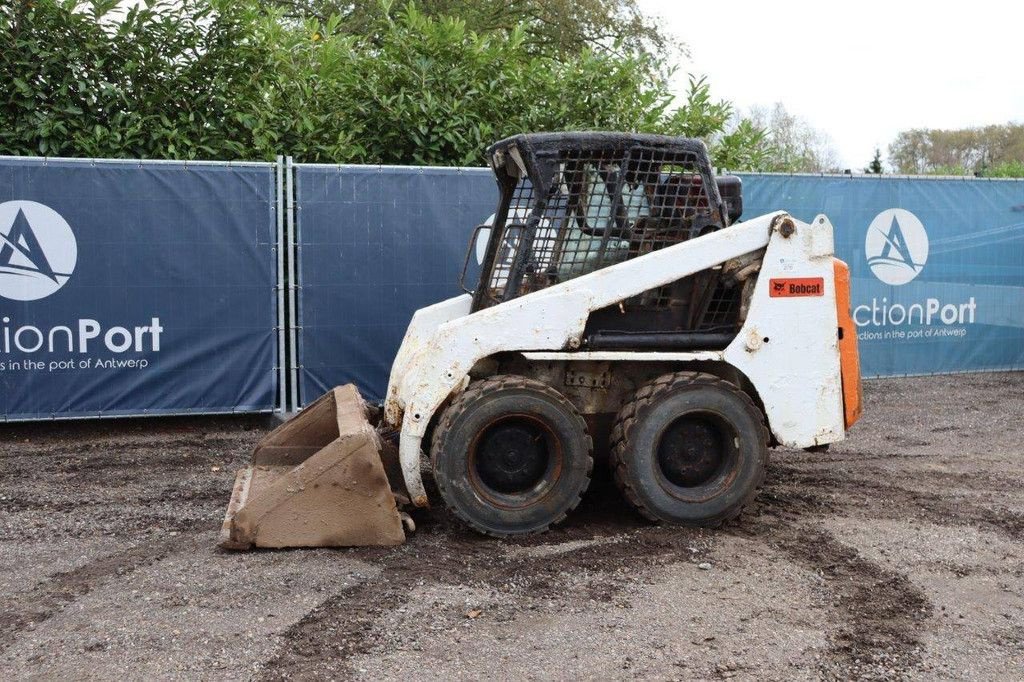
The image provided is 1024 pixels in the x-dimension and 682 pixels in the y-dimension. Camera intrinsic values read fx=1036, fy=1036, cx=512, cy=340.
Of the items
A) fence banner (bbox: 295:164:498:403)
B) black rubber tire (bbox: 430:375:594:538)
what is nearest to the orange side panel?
black rubber tire (bbox: 430:375:594:538)

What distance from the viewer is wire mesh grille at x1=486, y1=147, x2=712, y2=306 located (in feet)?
18.7

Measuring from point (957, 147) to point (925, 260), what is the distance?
1582 inches

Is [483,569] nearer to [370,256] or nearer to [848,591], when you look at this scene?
[848,591]

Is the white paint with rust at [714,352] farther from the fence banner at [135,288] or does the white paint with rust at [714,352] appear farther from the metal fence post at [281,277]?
the fence banner at [135,288]

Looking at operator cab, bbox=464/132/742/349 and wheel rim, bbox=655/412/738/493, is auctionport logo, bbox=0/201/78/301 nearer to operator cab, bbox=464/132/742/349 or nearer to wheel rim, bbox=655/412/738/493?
operator cab, bbox=464/132/742/349

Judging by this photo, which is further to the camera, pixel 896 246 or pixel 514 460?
pixel 896 246

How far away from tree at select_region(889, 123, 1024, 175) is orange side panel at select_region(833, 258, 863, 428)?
4034 centimetres

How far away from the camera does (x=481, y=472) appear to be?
17.8ft

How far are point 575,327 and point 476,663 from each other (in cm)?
204

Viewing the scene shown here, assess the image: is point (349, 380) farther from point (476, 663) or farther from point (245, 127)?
point (476, 663)

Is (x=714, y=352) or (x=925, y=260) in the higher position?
(x=925, y=260)

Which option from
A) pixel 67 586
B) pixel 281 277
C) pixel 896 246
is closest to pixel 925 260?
pixel 896 246

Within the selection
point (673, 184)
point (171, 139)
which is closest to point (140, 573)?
point (673, 184)

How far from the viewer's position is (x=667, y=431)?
5.56 meters
